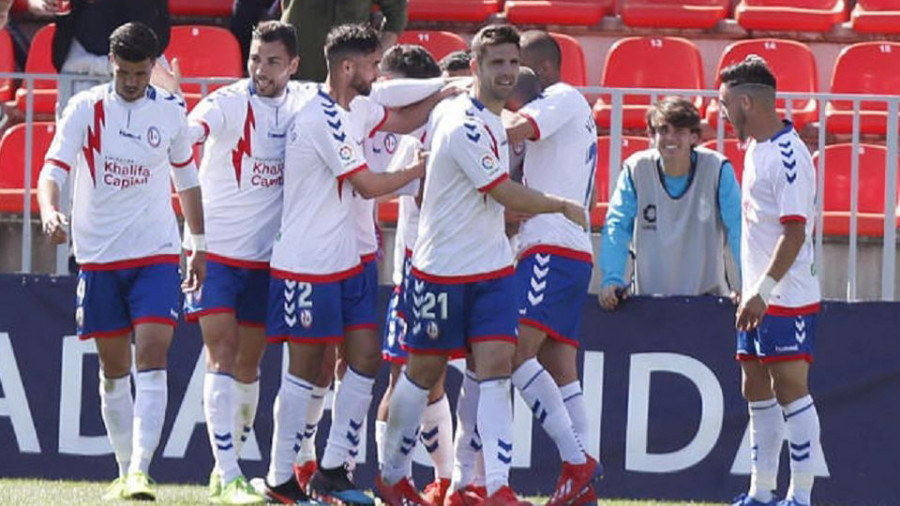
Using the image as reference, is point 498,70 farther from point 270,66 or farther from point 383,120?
point 270,66

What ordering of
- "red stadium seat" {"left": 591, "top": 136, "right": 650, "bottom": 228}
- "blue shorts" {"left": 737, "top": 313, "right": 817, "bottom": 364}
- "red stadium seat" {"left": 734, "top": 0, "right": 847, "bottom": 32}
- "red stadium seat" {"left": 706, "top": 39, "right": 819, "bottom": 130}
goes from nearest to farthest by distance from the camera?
"blue shorts" {"left": 737, "top": 313, "right": 817, "bottom": 364} → "red stadium seat" {"left": 591, "top": 136, "right": 650, "bottom": 228} → "red stadium seat" {"left": 706, "top": 39, "right": 819, "bottom": 130} → "red stadium seat" {"left": 734, "top": 0, "right": 847, "bottom": 32}

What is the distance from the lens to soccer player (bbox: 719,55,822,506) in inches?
346

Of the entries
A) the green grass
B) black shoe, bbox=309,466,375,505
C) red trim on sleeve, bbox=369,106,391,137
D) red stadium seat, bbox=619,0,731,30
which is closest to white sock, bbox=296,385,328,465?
black shoe, bbox=309,466,375,505

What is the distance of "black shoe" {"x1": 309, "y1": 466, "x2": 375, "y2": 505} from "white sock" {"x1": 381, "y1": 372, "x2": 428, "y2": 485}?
11.9 inches

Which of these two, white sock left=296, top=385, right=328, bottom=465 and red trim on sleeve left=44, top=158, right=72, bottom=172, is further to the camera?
white sock left=296, top=385, right=328, bottom=465

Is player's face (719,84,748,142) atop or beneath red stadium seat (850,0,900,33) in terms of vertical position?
beneath

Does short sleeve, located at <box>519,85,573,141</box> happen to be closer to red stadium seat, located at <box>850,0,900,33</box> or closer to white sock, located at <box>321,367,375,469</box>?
white sock, located at <box>321,367,375,469</box>

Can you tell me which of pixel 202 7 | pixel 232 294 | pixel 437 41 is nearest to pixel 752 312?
pixel 232 294

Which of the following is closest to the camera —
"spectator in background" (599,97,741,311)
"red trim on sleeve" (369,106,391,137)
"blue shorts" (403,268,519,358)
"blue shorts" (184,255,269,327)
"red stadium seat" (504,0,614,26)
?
"blue shorts" (403,268,519,358)

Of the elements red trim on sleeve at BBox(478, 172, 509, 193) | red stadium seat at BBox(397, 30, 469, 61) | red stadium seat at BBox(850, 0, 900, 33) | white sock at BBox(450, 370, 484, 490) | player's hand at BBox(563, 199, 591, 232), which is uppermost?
red stadium seat at BBox(850, 0, 900, 33)

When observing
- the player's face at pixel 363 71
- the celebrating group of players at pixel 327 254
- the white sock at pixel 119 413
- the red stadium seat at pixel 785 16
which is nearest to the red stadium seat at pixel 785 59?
the red stadium seat at pixel 785 16

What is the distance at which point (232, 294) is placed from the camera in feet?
30.1

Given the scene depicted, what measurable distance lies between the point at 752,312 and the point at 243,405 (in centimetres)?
238

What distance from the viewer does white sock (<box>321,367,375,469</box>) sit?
29.5ft
